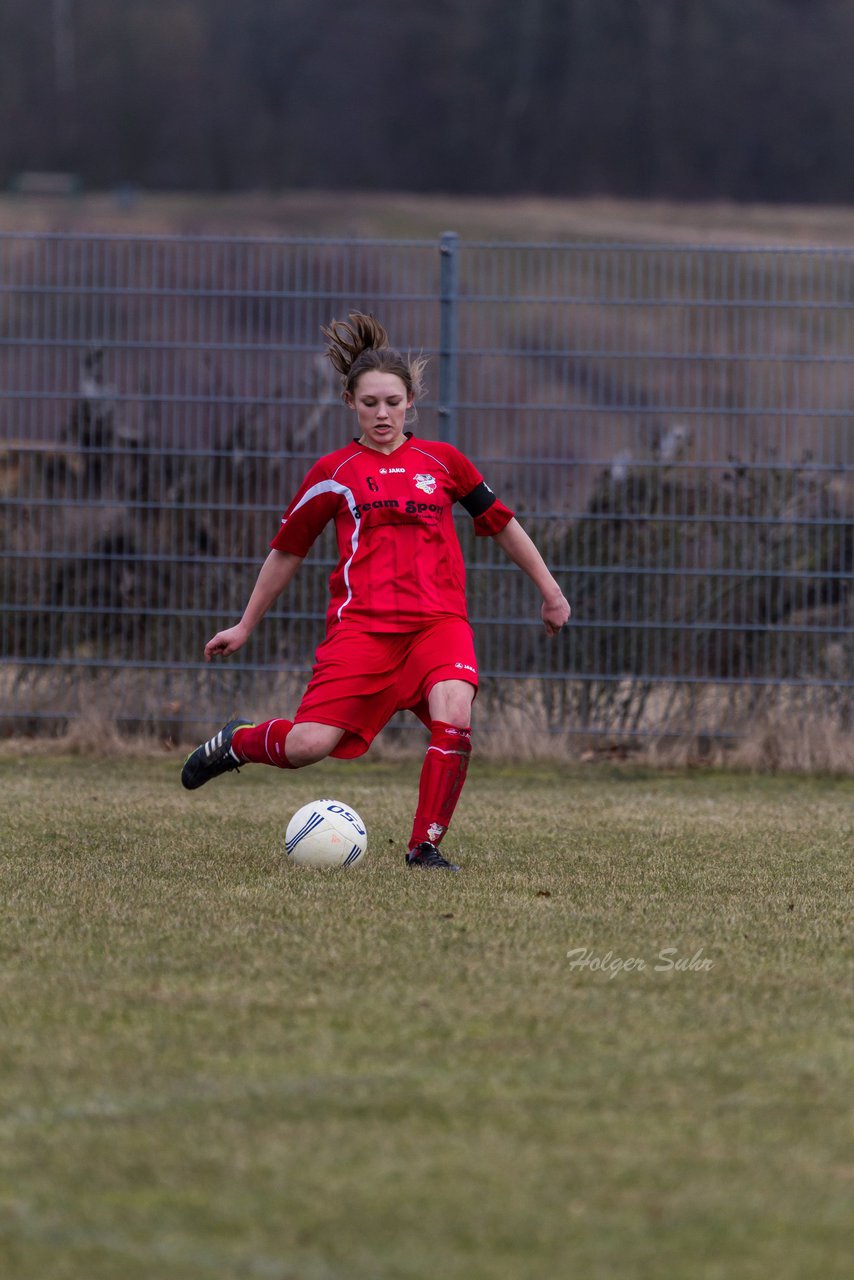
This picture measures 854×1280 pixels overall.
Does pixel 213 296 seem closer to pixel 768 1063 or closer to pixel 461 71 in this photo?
pixel 768 1063

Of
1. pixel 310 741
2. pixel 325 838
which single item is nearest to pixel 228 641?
pixel 310 741

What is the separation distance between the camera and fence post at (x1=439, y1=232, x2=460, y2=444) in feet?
30.6

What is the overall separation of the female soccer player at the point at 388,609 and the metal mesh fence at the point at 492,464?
120 inches

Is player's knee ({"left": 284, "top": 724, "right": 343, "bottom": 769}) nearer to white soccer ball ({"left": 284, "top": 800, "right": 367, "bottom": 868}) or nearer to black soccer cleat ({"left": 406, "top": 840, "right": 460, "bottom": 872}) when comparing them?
white soccer ball ({"left": 284, "top": 800, "right": 367, "bottom": 868})

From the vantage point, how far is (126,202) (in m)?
47.0

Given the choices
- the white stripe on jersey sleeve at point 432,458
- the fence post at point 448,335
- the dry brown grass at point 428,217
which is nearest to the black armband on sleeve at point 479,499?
the white stripe on jersey sleeve at point 432,458

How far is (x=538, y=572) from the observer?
20.5ft

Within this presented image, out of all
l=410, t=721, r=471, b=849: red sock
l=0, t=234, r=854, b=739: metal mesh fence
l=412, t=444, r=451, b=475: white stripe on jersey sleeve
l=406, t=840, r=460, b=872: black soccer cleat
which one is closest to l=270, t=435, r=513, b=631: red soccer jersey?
l=412, t=444, r=451, b=475: white stripe on jersey sleeve

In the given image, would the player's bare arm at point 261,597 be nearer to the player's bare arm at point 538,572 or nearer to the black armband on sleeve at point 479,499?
the black armband on sleeve at point 479,499

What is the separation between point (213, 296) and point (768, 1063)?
6589 mm

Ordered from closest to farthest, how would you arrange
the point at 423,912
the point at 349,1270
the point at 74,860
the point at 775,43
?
the point at 349,1270
the point at 423,912
the point at 74,860
the point at 775,43

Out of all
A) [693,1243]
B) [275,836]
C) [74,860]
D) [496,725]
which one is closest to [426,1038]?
[693,1243]

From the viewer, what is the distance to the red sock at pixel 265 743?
6.07 meters

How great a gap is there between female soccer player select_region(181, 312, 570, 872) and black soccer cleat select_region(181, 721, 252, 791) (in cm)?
1
